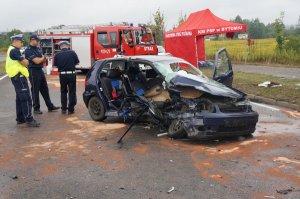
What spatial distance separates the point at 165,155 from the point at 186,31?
1719 centimetres

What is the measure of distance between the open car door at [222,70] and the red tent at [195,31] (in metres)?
12.1

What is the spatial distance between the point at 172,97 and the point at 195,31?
600 inches

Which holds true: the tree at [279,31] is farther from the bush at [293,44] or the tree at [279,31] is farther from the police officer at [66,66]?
the police officer at [66,66]

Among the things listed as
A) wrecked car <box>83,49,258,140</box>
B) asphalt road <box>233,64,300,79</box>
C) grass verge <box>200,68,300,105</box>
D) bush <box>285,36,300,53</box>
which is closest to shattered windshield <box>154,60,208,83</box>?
wrecked car <box>83,49,258,140</box>

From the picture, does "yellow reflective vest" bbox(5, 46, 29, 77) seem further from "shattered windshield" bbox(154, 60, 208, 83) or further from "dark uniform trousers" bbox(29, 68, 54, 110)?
"shattered windshield" bbox(154, 60, 208, 83)

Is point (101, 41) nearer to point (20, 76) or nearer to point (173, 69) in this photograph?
point (20, 76)

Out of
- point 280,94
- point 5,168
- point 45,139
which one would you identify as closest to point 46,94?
point 45,139

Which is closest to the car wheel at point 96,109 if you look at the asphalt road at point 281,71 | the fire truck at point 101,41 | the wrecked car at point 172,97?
the wrecked car at point 172,97

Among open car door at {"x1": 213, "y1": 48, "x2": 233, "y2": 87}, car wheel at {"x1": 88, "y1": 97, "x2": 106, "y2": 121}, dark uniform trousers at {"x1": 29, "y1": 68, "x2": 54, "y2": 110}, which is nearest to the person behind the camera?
open car door at {"x1": 213, "y1": 48, "x2": 233, "y2": 87}

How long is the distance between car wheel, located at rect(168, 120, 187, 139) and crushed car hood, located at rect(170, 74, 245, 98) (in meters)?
0.65

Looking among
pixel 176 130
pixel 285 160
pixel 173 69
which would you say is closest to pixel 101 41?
pixel 173 69

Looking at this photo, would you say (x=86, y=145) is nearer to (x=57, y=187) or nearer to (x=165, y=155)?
(x=165, y=155)

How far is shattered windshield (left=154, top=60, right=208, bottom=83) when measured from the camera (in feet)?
25.7

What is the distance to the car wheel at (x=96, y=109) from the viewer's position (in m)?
9.06
